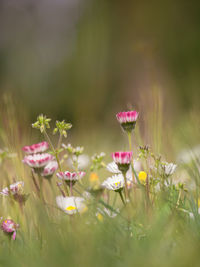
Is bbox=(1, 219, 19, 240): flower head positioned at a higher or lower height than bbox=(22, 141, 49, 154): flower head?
lower

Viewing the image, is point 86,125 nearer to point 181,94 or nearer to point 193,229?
point 193,229

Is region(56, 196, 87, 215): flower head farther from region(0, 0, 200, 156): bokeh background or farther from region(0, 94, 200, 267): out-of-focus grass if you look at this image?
region(0, 0, 200, 156): bokeh background

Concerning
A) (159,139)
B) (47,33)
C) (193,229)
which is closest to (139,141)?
(159,139)

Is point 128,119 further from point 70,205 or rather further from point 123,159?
point 70,205

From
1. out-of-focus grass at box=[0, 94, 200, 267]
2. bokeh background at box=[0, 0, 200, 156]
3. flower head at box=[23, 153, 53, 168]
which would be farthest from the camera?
bokeh background at box=[0, 0, 200, 156]

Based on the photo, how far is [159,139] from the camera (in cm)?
80

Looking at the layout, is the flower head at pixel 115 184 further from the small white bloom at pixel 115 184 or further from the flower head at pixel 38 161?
the flower head at pixel 38 161

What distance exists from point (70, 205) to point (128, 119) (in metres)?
0.21

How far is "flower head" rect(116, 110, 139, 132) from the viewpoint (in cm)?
71

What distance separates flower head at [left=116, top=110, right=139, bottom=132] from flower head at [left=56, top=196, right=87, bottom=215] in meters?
0.18

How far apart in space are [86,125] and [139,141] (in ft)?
0.64

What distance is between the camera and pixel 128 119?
72cm

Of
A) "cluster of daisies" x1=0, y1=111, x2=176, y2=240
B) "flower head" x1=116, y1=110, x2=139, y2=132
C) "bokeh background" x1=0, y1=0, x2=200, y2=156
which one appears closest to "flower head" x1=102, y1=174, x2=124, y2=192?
"cluster of daisies" x1=0, y1=111, x2=176, y2=240

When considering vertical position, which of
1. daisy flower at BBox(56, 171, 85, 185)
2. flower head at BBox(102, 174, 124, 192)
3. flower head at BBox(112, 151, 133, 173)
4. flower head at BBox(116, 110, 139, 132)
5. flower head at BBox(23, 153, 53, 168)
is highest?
flower head at BBox(116, 110, 139, 132)
